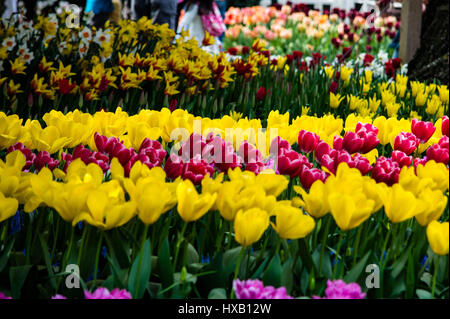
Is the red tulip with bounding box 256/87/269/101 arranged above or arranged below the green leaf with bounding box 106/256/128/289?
above

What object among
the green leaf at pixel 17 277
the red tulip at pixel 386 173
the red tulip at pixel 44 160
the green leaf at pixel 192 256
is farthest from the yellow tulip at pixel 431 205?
the red tulip at pixel 44 160

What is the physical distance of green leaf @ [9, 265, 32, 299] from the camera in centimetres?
117

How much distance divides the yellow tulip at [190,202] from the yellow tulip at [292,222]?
0.13m

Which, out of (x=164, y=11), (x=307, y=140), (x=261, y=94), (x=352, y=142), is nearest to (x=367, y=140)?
(x=352, y=142)

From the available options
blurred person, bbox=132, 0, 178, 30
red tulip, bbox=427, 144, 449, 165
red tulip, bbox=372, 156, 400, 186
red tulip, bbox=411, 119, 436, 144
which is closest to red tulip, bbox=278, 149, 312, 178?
red tulip, bbox=372, 156, 400, 186

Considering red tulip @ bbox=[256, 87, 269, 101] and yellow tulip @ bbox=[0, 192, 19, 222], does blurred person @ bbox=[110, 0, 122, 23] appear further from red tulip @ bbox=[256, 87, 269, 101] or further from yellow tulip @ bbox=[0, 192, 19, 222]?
yellow tulip @ bbox=[0, 192, 19, 222]

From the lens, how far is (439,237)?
1.11 meters

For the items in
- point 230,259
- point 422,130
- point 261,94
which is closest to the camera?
point 230,259

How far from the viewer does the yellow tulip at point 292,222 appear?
3.77ft

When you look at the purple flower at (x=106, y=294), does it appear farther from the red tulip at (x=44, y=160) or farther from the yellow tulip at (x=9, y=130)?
the yellow tulip at (x=9, y=130)

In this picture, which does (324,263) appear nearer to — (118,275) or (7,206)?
(118,275)

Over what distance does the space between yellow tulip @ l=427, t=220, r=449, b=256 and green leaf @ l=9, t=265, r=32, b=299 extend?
73cm

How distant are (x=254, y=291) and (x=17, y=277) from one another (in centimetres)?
45

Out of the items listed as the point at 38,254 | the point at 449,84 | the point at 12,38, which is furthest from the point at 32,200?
the point at 449,84
